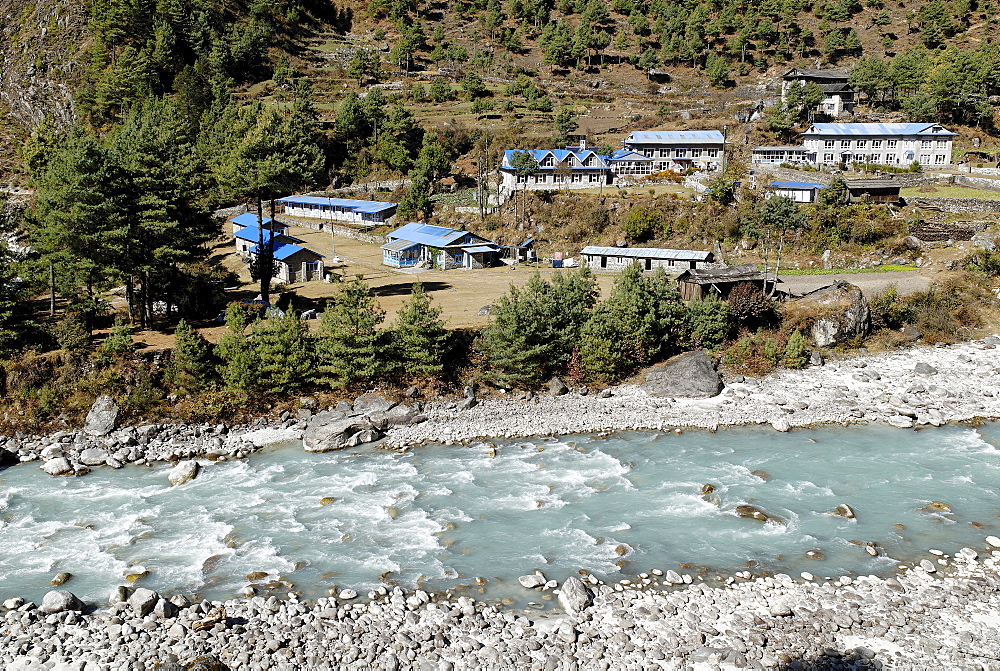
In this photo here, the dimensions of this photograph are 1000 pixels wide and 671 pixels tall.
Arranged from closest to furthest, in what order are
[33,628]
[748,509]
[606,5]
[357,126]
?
[33,628] < [748,509] < [357,126] < [606,5]

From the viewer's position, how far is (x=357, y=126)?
86375 millimetres

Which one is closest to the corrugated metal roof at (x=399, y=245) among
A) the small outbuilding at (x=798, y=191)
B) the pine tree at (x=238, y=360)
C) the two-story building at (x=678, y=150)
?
the pine tree at (x=238, y=360)

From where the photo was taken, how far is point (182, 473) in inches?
941

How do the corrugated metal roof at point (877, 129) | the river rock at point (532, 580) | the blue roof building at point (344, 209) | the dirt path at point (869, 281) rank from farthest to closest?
the blue roof building at point (344, 209), the corrugated metal roof at point (877, 129), the dirt path at point (869, 281), the river rock at point (532, 580)

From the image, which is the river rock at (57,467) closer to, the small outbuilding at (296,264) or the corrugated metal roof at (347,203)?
the small outbuilding at (296,264)

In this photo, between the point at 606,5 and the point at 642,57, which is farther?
the point at 606,5

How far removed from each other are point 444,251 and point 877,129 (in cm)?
4413

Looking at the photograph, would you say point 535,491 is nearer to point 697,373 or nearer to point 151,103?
point 697,373

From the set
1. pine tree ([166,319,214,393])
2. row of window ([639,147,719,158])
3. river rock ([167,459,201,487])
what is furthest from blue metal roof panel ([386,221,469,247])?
river rock ([167,459,201,487])

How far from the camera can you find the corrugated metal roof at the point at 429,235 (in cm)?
5391

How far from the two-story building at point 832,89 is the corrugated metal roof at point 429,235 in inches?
2003

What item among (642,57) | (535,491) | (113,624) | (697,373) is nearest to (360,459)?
(535,491)

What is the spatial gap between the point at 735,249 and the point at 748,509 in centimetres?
3389

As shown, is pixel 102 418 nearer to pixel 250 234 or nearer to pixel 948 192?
pixel 250 234
